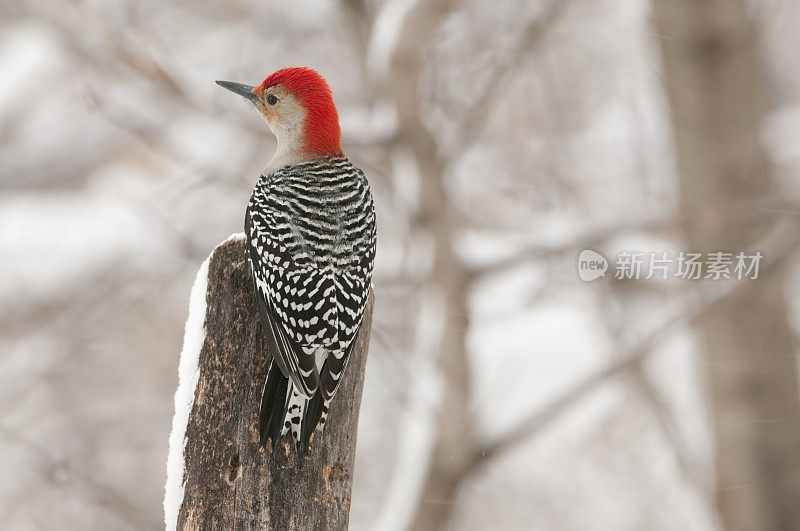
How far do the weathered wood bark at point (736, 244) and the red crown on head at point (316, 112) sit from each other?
9.08 ft

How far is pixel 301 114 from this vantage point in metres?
3.79

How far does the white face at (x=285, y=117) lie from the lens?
12.5 ft

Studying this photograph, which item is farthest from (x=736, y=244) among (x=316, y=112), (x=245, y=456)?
(x=245, y=456)

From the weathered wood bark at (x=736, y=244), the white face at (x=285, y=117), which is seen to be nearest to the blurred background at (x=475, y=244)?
the weathered wood bark at (x=736, y=244)

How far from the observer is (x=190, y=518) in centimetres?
239

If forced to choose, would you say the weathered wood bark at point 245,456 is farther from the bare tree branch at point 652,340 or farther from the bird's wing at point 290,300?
the bare tree branch at point 652,340

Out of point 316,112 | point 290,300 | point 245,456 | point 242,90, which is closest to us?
point 245,456

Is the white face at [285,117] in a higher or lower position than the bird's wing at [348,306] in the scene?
higher

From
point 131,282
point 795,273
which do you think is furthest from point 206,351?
point 795,273

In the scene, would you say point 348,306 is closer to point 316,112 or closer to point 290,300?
point 290,300

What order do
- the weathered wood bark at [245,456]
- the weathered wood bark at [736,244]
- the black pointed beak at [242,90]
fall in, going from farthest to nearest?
1. the weathered wood bark at [736,244]
2. the black pointed beak at [242,90]
3. the weathered wood bark at [245,456]

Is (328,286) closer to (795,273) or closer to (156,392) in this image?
(795,273)

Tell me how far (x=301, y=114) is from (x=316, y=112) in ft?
0.28

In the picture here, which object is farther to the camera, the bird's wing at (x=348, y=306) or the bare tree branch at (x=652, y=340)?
the bare tree branch at (x=652, y=340)
